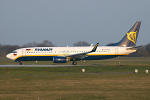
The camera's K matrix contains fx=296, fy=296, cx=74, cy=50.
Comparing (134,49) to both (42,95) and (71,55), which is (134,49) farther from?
(42,95)

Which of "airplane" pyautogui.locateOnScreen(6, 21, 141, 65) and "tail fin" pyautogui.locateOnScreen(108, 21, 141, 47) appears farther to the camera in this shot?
"tail fin" pyautogui.locateOnScreen(108, 21, 141, 47)

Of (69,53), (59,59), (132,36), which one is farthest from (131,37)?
(59,59)

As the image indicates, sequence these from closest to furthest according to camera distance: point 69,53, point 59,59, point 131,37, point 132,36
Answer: point 59,59 → point 69,53 → point 131,37 → point 132,36

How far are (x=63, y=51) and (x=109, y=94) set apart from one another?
138 ft

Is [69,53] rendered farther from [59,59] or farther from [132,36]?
[132,36]

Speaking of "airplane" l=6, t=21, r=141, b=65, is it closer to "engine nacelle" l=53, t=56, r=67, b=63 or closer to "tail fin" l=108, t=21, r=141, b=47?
"engine nacelle" l=53, t=56, r=67, b=63

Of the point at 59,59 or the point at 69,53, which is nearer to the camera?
the point at 59,59

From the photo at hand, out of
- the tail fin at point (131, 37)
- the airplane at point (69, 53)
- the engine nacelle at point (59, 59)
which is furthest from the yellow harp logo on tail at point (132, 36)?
the engine nacelle at point (59, 59)

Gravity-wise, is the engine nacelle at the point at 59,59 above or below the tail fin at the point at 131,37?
below

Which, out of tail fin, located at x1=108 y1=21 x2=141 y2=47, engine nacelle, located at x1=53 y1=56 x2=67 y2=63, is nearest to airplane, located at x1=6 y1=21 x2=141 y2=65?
engine nacelle, located at x1=53 y1=56 x2=67 y2=63

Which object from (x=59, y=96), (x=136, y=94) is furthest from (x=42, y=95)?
(x=136, y=94)

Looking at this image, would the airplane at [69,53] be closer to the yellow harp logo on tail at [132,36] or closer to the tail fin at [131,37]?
the tail fin at [131,37]

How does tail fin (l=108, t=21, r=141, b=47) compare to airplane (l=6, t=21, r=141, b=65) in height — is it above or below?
above

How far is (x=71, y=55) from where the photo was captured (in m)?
64.9
